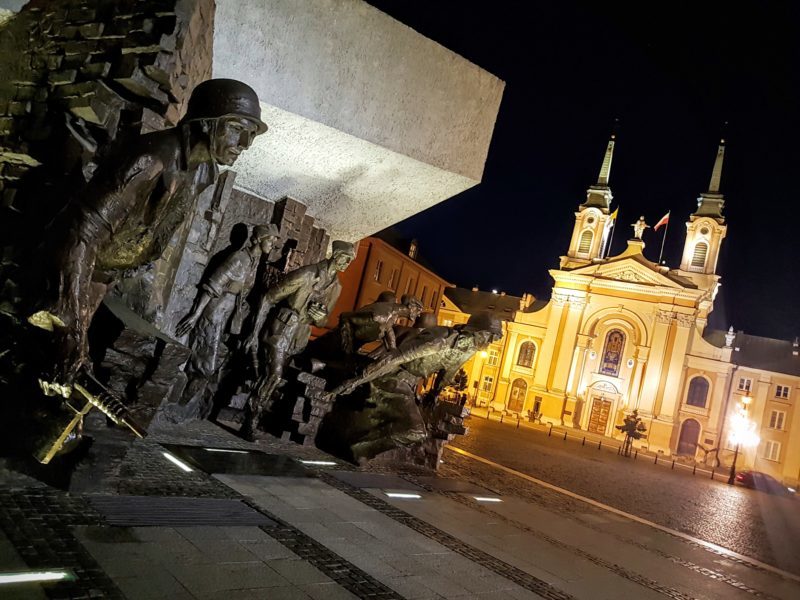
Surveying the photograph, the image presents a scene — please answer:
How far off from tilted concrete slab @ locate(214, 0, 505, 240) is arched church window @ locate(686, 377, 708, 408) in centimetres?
4783

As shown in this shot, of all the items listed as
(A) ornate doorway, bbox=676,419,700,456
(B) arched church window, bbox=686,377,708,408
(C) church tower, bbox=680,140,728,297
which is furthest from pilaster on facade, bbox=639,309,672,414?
(C) church tower, bbox=680,140,728,297

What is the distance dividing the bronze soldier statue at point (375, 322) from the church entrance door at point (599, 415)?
147 ft

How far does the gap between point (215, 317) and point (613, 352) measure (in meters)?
49.4

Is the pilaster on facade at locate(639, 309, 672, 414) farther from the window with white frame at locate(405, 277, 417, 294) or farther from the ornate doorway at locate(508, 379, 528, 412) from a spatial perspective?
the window with white frame at locate(405, 277, 417, 294)

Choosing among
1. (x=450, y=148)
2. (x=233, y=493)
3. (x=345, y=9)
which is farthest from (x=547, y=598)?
(x=345, y=9)

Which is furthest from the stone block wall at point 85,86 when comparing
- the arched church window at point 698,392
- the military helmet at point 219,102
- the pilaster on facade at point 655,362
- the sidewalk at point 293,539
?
Answer: the arched church window at point 698,392

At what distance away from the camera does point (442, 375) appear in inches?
343

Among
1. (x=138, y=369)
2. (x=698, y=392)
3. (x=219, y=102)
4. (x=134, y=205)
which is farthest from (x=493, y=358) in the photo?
(x=134, y=205)

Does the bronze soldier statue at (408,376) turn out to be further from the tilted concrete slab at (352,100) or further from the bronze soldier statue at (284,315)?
the tilted concrete slab at (352,100)

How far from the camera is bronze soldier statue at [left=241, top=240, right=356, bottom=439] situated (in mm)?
7020

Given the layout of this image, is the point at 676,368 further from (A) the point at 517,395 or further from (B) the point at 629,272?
(A) the point at 517,395

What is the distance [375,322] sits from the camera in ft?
26.5

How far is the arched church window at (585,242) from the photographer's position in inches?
2227

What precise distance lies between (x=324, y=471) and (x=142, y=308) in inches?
95.0
